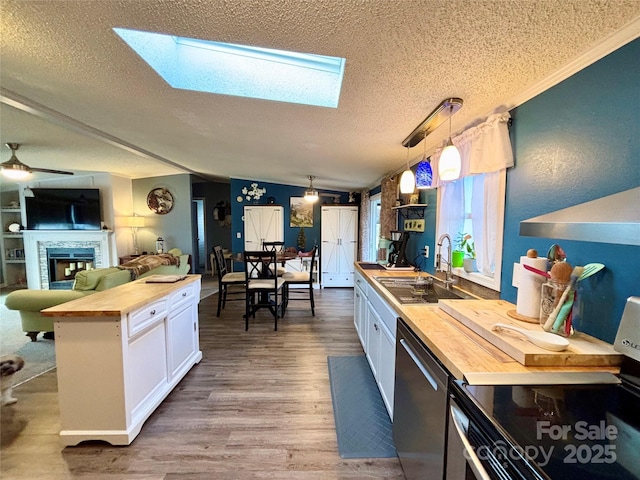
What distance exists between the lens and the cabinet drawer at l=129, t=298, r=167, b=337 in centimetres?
176

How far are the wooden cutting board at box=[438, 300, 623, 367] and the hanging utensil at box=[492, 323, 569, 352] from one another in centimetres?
2

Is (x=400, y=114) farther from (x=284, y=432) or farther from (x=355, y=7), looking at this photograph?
(x=284, y=432)

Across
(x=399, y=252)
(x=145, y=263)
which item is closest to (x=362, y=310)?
(x=399, y=252)

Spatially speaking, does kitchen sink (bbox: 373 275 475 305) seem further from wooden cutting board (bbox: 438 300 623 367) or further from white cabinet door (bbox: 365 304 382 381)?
wooden cutting board (bbox: 438 300 623 367)

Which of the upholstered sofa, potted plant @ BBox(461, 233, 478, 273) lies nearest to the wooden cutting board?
potted plant @ BBox(461, 233, 478, 273)

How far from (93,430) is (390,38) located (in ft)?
8.94

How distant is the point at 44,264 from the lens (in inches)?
227

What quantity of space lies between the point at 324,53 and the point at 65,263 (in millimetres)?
7283

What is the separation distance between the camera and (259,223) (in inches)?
248

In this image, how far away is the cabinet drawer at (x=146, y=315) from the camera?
1.76 meters

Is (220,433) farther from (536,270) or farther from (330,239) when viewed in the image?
(330,239)

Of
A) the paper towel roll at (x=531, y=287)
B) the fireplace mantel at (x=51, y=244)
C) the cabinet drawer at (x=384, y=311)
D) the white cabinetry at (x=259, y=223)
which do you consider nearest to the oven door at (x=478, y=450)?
the paper towel roll at (x=531, y=287)

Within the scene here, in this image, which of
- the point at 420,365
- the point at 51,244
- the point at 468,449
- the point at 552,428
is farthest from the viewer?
the point at 51,244

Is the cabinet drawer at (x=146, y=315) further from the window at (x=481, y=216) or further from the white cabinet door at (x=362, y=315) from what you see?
the window at (x=481, y=216)
